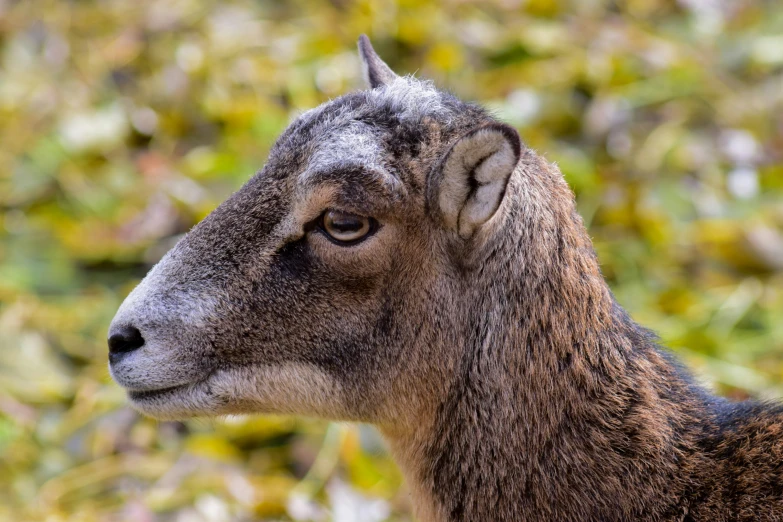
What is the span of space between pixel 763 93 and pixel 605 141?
5.20ft

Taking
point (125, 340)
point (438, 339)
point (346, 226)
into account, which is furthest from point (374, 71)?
point (125, 340)

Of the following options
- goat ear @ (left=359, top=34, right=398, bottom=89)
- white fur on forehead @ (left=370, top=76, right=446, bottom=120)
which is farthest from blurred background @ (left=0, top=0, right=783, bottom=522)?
white fur on forehead @ (left=370, top=76, right=446, bottom=120)

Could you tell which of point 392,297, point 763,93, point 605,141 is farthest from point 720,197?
point 392,297

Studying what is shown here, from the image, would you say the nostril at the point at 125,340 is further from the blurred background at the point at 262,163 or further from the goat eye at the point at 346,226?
the blurred background at the point at 262,163

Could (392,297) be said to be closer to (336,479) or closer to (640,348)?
(640,348)

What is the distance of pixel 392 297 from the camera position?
3.30m

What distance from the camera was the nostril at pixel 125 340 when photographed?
3285 millimetres

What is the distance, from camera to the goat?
126 inches

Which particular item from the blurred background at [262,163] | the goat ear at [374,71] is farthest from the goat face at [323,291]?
the blurred background at [262,163]

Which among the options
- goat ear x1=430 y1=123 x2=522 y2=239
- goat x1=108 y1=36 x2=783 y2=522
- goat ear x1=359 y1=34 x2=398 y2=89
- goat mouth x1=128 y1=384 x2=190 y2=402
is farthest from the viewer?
goat ear x1=359 y1=34 x2=398 y2=89

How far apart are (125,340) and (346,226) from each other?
2.78 feet

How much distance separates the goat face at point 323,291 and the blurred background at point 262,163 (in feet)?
5.61

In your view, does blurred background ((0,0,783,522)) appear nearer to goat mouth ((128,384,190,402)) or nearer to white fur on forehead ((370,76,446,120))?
white fur on forehead ((370,76,446,120))

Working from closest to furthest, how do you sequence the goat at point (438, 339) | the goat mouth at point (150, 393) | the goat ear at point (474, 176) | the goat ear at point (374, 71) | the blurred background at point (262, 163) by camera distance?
the goat ear at point (474, 176)
the goat at point (438, 339)
the goat mouth at point (150, 393)
the goat ear at point (374, 71)
the blurred background at point (262, 163)
